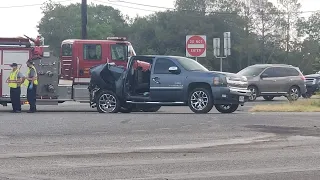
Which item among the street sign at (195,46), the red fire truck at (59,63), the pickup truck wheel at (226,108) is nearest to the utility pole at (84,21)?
the street sign at (195,46)

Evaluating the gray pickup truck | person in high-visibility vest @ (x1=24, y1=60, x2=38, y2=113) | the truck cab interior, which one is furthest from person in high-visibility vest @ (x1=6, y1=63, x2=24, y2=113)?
the truck cab interior

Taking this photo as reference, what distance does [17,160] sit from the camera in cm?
1141

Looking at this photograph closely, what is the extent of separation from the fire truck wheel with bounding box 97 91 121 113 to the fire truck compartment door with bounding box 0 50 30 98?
320cm

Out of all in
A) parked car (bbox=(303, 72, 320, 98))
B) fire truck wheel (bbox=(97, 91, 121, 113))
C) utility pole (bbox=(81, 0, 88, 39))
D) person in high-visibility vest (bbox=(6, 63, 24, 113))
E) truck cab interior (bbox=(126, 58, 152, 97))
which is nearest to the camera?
truck cab interior (bbox=(126, 58, 152, 97))

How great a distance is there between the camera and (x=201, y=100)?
20750 millimetres

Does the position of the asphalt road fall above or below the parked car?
below

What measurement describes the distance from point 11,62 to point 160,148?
A: 1197 cm

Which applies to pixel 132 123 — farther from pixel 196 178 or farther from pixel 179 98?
pixel 196 178

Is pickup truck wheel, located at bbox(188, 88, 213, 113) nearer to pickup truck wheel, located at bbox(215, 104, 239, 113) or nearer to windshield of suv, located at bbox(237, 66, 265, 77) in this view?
pickup truck wheel, located at bbox(215, 104, 239, 113)

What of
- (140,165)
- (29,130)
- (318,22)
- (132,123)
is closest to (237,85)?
(132,123)

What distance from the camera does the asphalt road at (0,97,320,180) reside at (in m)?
10.4

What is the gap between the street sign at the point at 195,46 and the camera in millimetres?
29141

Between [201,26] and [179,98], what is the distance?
3881 cm

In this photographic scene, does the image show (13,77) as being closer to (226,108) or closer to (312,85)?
(226,108)
